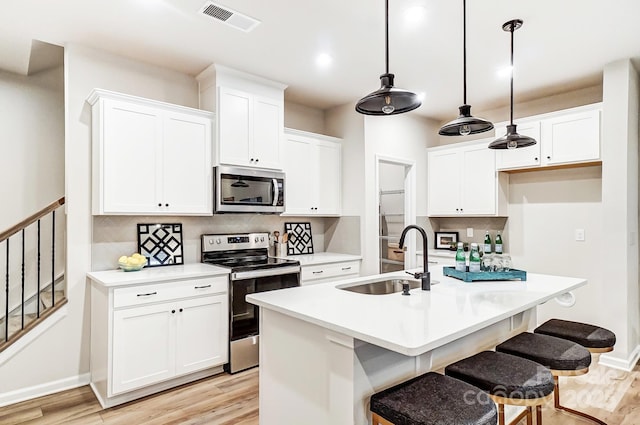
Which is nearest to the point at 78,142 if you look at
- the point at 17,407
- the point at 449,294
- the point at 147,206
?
the point at 147,206

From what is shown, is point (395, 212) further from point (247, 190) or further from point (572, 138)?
point (247, 190)

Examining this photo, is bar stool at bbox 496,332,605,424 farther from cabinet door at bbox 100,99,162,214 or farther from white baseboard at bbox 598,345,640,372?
cabinet door at bbox 100,99,162,214

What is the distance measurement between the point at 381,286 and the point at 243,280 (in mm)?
1310

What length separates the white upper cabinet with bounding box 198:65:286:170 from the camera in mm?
3498

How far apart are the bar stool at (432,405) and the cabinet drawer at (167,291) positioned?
6.28 feet

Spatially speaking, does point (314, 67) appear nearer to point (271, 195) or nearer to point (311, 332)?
point (271, 195)

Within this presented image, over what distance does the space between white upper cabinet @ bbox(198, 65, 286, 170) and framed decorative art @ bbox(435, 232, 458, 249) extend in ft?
8.72

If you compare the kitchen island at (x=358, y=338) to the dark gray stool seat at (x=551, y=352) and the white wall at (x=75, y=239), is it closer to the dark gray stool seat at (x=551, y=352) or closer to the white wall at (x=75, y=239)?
the dark gray stool seat at (x=551, y=352)

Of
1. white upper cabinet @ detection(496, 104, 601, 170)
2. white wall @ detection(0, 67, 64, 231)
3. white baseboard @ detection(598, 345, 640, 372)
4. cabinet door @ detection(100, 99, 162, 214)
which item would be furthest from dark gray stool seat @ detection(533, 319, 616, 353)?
white wall @ detection(0, 67, 64, 231)

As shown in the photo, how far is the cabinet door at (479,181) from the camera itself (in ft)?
14.8

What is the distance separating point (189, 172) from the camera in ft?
11.0

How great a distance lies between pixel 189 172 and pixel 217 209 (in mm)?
407

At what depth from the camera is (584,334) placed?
2.29 metres

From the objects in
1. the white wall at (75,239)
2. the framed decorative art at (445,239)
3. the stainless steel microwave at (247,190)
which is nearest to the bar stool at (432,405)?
the stainless steel microwave at (247,190)
